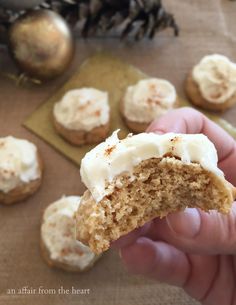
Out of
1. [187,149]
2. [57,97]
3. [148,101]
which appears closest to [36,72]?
[57,97]

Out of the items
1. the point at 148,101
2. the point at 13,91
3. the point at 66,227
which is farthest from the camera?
the point at 13,91

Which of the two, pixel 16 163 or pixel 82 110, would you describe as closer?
pixel 16 163

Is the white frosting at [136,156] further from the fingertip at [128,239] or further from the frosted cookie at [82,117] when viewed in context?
the frosted cookie at [82,117]

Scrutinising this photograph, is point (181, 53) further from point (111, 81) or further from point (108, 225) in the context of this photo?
point (108, 225)

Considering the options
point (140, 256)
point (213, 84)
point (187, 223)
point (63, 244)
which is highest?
point (187, 223)

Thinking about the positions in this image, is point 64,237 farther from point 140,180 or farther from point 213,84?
point 213,84

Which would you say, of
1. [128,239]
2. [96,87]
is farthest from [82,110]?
[128,239]

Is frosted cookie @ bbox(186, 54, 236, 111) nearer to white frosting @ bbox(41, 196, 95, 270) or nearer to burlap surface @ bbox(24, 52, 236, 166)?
burlap surface @ bbox(24, 52, 236, 166)
